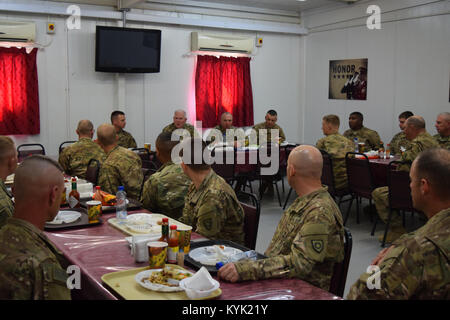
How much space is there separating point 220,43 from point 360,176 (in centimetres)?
415

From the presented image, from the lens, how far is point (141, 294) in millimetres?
1990

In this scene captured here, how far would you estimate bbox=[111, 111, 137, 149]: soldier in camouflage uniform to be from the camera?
7547 millimetres

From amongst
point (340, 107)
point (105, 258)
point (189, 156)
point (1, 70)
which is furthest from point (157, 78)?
point (105, 258)

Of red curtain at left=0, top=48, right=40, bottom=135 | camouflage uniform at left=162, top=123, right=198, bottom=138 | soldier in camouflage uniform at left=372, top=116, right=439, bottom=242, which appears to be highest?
red curtain at left=0, top=48, right=40, bottom=135

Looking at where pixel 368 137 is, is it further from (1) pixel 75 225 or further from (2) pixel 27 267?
(2) pixel 27 267

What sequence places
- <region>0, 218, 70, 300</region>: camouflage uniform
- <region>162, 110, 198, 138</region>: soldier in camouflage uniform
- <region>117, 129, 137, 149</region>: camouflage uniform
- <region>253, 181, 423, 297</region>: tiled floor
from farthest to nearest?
<region>162, 110, 198, 138</region>: soldier in camouflage uniform, <region>117, 129, 137, 149</region>: camouflage uniform, <region>253, 181, 423, 297</region>: tiled floor, <region>0, 218, 70, 300</region>: camouflage uniform

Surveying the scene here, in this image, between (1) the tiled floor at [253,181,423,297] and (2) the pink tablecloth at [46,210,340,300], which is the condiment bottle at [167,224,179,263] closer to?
(2) the pink tablecloth at [46,210,340,300]

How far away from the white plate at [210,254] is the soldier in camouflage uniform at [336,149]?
414 centimetres

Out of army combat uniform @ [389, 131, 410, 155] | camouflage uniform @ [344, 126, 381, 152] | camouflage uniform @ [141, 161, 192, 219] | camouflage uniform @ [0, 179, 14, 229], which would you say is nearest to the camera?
camouflage uniform @ [0, 179, 14, 229]

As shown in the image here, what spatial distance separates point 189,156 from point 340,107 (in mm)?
6909

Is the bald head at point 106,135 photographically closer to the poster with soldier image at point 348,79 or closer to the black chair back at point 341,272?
the black chair back at point 341,272

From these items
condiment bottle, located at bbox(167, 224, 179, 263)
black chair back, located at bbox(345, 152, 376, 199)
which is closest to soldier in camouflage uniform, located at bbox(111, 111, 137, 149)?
black chair back, located at bbox(345, 152, 376, 199)

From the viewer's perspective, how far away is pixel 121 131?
775 cm
